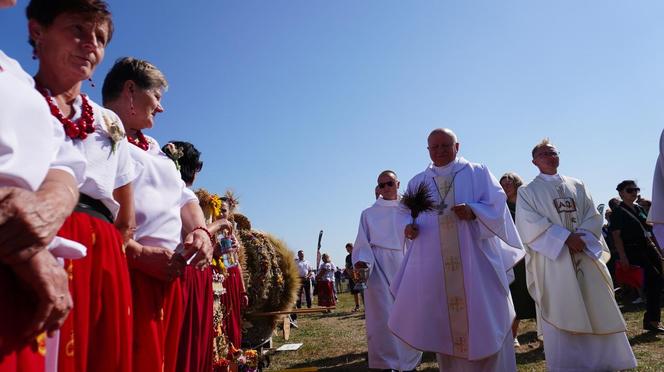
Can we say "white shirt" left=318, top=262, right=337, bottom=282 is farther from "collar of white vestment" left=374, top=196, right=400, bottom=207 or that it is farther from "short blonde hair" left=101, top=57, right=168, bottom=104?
"short blonde hair" left=101, top=57, right=168, bottom=104

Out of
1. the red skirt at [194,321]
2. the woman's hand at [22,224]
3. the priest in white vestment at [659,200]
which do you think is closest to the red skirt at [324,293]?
the priest in white vestment at [659,200]

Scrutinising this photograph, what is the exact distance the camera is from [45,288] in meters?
1.14

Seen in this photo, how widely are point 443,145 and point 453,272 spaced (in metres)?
1.30

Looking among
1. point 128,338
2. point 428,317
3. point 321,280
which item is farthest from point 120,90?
point 321,280

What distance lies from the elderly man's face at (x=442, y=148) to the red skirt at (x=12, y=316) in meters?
4.47

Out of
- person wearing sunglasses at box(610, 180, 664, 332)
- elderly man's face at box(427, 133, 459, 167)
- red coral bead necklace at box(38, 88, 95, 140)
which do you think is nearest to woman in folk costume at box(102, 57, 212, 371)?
red coral bead necklace at box(38, 88, 95, 140)

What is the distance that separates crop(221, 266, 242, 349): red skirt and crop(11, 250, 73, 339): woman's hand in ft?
12.9

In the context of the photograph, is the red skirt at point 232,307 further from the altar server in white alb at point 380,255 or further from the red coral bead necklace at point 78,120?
the red coral bead necklace at point 78,120

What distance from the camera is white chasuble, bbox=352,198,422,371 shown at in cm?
647

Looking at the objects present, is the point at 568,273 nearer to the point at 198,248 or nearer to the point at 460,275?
the point at 460,275

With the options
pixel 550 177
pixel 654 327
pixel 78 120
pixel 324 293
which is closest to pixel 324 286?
pixel 324 293

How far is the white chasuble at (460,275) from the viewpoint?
4531 mm

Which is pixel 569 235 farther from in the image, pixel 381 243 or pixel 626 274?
pixel 626 274

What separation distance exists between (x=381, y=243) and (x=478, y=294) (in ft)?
7.94
